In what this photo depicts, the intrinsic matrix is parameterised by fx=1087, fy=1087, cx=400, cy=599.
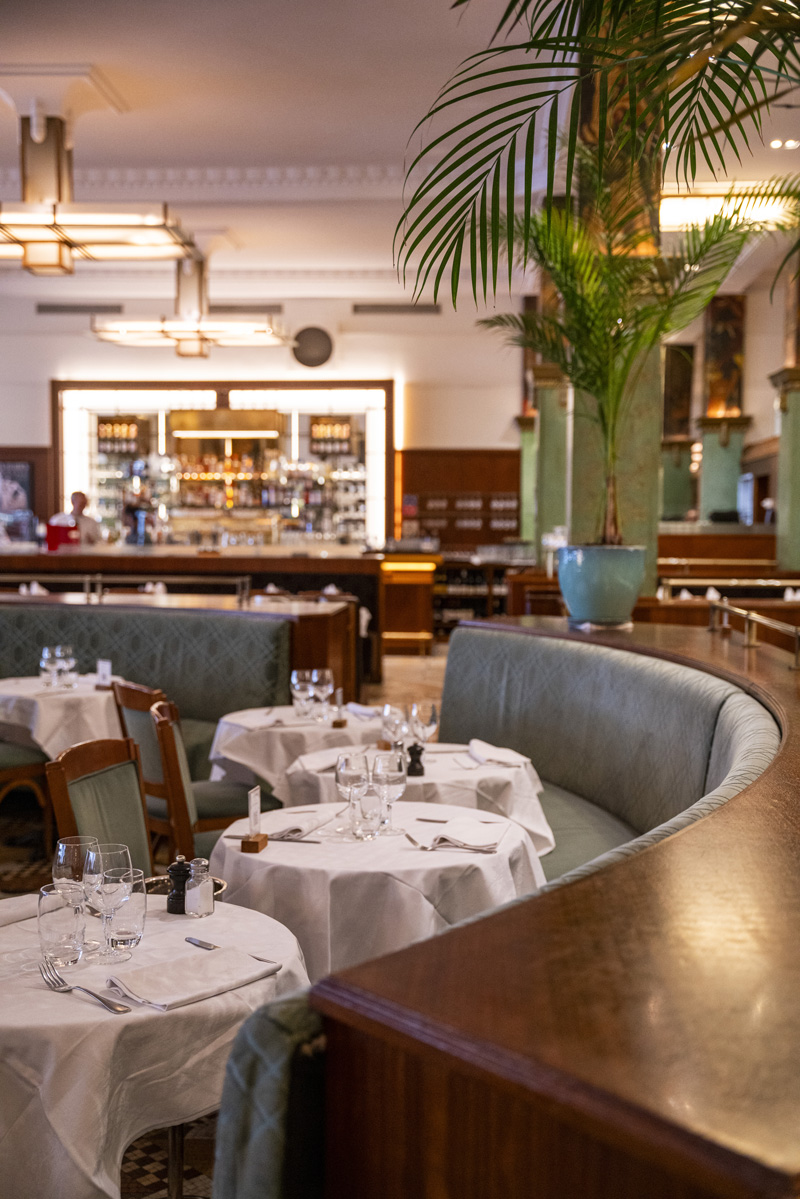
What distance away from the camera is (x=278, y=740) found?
4418 mm

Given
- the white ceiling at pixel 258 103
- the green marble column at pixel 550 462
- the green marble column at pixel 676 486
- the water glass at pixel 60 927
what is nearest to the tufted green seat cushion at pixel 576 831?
the water glass at pixel 60 927

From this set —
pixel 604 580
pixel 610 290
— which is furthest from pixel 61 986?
pixel 610 290

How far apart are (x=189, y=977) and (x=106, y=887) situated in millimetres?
233

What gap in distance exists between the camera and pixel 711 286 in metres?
4.84

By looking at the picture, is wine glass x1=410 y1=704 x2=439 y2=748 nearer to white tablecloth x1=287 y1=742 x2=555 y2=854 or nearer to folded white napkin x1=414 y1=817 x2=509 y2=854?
white tablecloth x1=287 y1=742 x2=555 y2=854

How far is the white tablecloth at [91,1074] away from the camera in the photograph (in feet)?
5.70

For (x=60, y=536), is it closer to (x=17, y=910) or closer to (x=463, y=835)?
(x=463, y=835)

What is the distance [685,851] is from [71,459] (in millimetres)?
15770

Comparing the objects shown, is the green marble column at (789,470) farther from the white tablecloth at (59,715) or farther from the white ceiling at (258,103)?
the white tablecloth at (59,715)

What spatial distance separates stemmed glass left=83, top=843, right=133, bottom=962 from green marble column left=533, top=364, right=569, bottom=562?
972 centimetres

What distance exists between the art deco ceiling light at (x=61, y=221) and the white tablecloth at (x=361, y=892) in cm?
568

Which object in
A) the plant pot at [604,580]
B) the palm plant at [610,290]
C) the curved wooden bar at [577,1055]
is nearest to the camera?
the curved wooden bar at [577,1055]

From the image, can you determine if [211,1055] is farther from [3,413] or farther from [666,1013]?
[3,413]

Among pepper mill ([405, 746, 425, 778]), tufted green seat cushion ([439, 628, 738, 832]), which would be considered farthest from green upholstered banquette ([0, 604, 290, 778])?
pepper mill ([405, 746, 425, 778])
